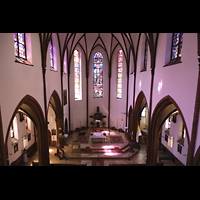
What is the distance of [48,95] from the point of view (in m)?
10.8

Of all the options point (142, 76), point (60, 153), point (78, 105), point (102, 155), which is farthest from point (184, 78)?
point (78, 105)

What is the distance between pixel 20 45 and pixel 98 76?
1319cm

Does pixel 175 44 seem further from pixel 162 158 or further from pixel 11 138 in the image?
pixel 11 138

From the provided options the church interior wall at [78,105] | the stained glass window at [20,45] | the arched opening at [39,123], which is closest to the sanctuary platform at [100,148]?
the church interior wall at [78,105]

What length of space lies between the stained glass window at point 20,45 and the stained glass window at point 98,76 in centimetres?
1272

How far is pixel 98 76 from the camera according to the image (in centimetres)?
2044

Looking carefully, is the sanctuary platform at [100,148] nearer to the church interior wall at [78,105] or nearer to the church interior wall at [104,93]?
the church interior wall at [78,105]

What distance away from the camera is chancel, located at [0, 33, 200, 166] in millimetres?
6199

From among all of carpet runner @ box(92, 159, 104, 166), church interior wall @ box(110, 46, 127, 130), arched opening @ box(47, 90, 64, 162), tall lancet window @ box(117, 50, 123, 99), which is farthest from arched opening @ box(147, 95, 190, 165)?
arched opening @ box(47, 90, 64, 162)

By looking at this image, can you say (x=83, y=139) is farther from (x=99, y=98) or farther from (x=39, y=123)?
(x=39, y=123)

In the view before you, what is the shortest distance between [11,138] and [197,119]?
13133mm

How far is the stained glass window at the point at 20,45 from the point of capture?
762 cm

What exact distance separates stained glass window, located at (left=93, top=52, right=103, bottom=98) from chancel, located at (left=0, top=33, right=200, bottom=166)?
0.45 feet
